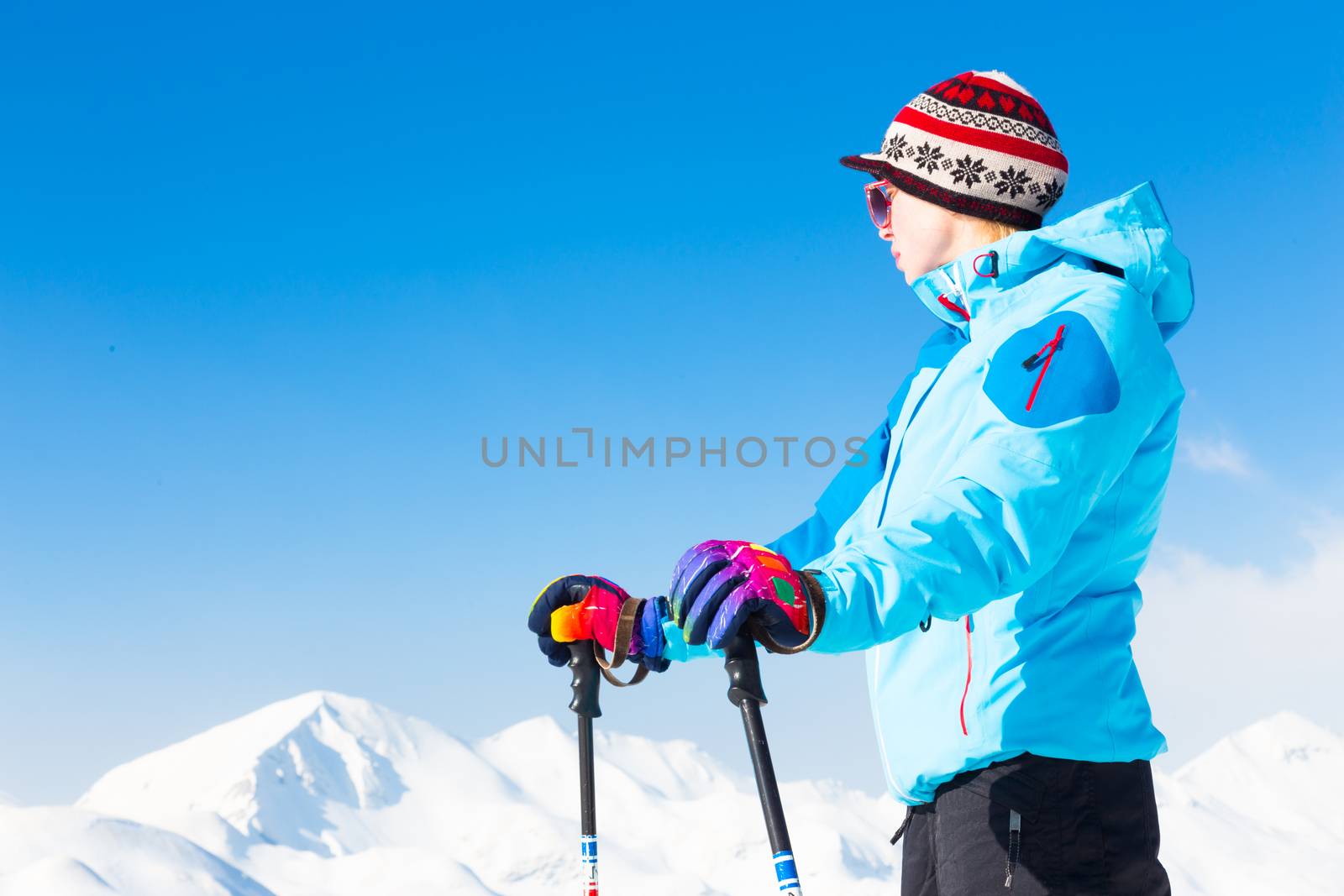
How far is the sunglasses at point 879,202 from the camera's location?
3.71 metres

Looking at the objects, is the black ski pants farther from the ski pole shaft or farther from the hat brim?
the hat brim

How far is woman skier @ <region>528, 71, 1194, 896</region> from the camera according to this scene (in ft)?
7.49

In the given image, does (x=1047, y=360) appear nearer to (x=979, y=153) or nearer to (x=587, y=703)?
(x=979, y=153)

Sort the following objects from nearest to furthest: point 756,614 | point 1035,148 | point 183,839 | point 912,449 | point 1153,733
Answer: point 756,614 < point 1153,733 < point 912,449 < point 1035,148 < point 183,839

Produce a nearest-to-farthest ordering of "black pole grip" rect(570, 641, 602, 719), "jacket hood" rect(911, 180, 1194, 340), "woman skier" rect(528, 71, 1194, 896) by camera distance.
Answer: "woman skier" rect(528, 71, 1194, 896) → "jacket hood" rect(911, 180, 1194, 340) → "black pole grip" rect(570, 641, 602, 719)

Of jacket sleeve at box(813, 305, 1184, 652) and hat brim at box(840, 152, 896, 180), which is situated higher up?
hat brim at box(840, 152, 896, 180)

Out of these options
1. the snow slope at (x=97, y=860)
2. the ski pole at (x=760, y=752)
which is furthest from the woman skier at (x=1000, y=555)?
the snow slope at (x=97, y=860)

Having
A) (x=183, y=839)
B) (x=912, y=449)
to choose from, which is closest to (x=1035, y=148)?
(x=912, y=449)

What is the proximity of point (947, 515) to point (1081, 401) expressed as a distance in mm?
447

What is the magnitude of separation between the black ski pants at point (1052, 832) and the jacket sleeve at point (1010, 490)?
669mm

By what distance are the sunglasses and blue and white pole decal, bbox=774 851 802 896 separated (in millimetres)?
1936

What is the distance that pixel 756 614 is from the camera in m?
Result: 2.22

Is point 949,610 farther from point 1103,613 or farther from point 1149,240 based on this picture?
point 1149,240

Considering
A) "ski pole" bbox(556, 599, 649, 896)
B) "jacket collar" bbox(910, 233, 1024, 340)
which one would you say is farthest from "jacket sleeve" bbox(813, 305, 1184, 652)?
"ski pole" bbox(556, 599, 649, 896)
